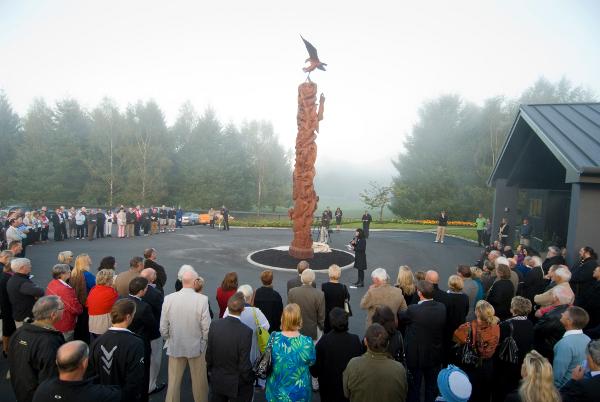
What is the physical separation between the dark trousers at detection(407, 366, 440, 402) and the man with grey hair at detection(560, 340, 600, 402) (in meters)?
2.07

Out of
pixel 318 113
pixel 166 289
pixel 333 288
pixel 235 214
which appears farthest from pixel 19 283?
pixel 235 214

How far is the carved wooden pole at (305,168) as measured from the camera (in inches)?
602

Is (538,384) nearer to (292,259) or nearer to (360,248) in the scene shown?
(360,248)

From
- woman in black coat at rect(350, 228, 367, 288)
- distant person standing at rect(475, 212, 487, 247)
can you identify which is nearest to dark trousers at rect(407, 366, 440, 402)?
woman in black coat at rect(350, 228, 367, 288)

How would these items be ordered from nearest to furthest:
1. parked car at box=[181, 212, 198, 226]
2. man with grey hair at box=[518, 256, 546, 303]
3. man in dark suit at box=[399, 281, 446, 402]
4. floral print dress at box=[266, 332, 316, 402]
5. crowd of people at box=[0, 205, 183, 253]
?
floral print dress at box=[266, 332, 316, 402], man in dark suit at box=[399, 281, 446, 402], man with grey hair at box=[518, 256, 546, 303], crowd of people at box=[0, 205, 183, 253], parked car at box=[181, 212, 198, 226]

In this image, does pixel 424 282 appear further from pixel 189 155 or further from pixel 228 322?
pixel 189 155

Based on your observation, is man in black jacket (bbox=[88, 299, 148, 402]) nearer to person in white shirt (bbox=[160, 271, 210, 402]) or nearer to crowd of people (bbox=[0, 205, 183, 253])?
person in white shirt (bbox=[160, 271, 210, 402])

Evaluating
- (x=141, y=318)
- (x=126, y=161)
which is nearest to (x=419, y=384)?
(x=141, y=318)

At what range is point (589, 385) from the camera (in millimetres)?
3070

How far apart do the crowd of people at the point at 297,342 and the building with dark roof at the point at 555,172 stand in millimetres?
3686

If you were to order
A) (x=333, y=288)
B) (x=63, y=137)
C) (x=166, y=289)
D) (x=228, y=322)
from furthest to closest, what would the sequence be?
(x=63, y=137), (x=166, y=289), (x=333, y=288), (x=228, y=322)

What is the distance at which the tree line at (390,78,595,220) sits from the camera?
1596 inches

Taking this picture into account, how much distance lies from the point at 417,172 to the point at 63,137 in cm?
3987

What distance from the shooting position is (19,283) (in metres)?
5.62
